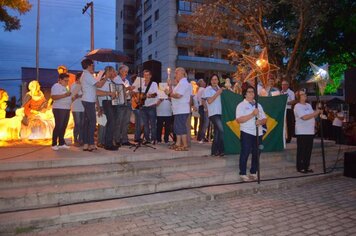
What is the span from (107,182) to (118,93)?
2403 millimetres

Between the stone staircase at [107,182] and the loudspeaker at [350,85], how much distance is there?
7.26 feet

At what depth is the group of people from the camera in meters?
6.74

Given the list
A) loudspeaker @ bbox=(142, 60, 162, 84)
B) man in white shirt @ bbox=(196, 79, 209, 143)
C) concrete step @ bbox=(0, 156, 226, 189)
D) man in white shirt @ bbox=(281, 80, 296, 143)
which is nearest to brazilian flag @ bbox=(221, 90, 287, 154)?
concrete step @ bbox=(0, 156, 226, 189)

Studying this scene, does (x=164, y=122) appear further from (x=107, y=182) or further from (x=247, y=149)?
(x=107, y=182)

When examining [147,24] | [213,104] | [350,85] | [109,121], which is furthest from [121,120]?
[147,24]

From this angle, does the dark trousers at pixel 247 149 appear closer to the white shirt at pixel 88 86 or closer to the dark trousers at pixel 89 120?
the dark trousers at pixel 89 120

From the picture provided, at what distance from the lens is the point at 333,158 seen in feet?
31.1

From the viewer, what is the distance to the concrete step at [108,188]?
16.4ft

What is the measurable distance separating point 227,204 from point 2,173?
403 cm

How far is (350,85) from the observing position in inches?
324

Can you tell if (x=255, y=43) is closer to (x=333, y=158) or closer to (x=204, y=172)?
(x=333, y=158)

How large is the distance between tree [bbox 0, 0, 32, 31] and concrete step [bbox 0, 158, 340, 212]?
20.1 feet

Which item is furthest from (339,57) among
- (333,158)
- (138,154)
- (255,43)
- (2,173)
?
(2,173)

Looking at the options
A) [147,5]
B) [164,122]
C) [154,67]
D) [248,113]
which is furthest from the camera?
[147,5]
